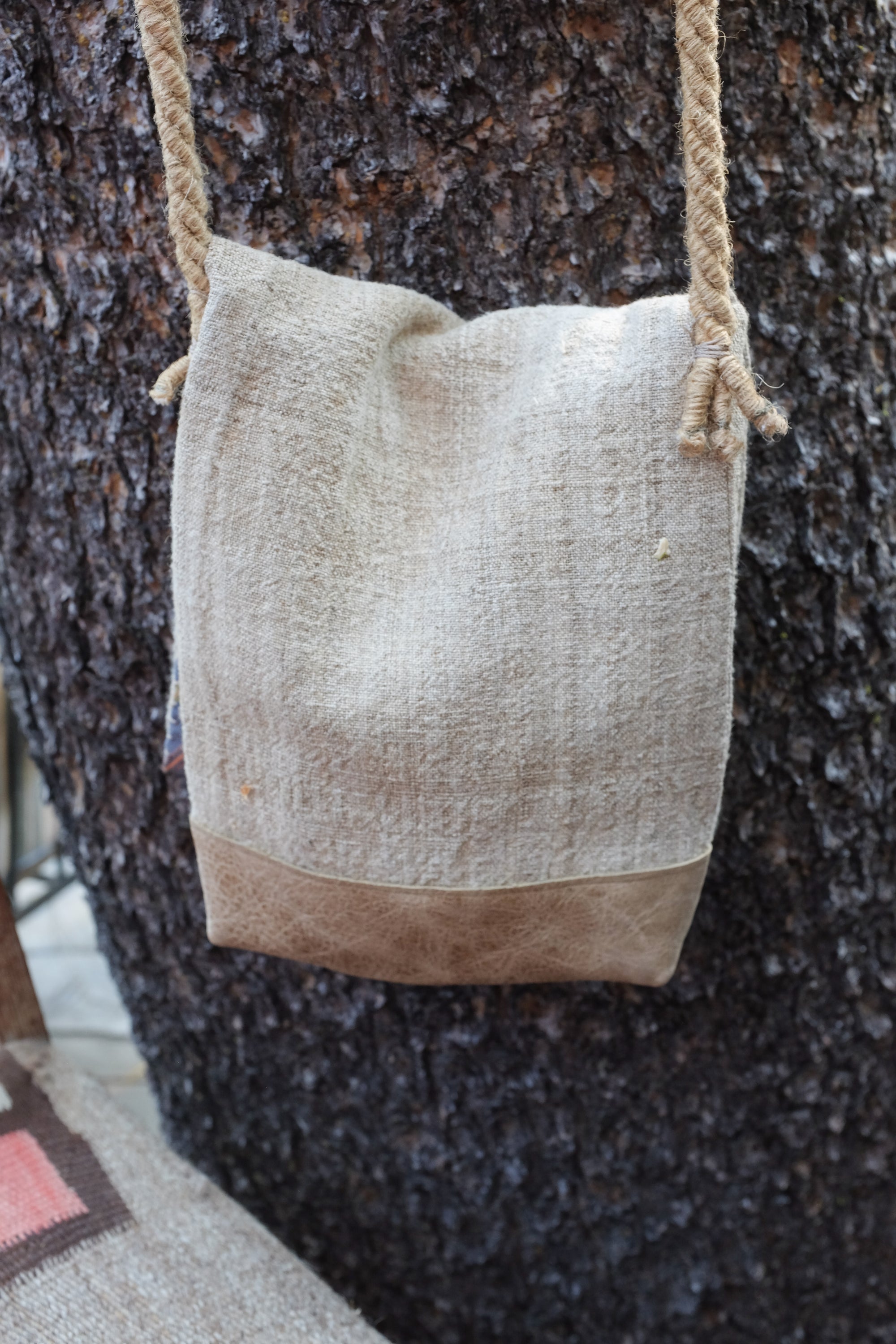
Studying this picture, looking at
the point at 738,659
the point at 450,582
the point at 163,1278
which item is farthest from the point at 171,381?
the point at 163,1278

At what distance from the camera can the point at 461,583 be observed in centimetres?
73

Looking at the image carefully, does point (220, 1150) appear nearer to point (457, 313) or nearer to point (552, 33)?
point (457, 313)

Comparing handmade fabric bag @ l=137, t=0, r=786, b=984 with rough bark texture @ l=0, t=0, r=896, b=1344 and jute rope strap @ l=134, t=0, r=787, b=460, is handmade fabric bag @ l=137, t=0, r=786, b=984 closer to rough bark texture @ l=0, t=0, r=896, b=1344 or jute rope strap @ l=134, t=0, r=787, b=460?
jute rope strap @ l=134, t=0, r=787, b=460

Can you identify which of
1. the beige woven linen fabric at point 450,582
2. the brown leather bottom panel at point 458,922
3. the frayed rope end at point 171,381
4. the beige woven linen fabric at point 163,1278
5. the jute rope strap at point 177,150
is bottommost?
the beige woven linen fabric at point 163,1278

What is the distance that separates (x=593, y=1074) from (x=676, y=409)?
0.76m

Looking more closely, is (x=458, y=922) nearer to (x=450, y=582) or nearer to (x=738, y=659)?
(x=450, y=582)

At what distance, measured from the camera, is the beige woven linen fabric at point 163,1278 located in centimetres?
84

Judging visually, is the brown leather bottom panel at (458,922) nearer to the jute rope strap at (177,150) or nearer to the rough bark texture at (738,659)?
the rough bark texture at (738,659)

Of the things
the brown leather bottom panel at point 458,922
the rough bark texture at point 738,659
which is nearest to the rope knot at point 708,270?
the rough bark texture at point 738,659

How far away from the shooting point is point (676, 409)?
702 millimetres

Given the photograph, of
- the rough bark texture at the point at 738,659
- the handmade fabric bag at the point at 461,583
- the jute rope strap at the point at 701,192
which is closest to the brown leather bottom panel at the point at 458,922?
the handmade fabric bag at the point at 461,583

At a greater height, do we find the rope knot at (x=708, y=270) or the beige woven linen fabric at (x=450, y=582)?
the rope knot at (x=708, y=270)

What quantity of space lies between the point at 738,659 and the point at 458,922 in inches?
15.2

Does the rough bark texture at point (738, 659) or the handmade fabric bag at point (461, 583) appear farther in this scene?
the rough bark texture at point (738, 659)
